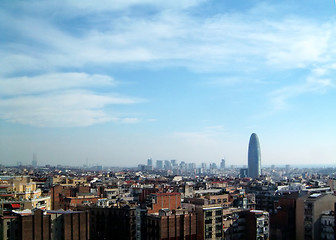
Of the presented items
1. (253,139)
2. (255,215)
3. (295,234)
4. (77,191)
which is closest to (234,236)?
(255,215)

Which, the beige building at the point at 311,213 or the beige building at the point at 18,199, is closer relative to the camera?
the beige building at the point at 18,199

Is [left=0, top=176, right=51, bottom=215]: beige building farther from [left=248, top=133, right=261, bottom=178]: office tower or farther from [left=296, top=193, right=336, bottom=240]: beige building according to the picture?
[left=248, top=133, right=261, bottom=178]: office tower

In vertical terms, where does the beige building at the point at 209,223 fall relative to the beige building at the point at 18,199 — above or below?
below

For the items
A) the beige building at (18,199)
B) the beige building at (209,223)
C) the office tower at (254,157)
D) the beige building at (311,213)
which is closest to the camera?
the beige building at (18,199)

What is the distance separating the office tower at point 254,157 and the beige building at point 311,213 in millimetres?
136721

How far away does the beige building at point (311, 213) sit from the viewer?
3628 centimetres

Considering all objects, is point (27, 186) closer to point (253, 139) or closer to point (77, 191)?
point (77, 191)

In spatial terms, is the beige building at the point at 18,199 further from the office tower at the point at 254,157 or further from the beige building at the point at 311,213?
the office tower at the point at 254,157

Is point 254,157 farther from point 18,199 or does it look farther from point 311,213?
point 18,199

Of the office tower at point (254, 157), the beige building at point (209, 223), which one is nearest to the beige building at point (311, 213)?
the beige building at point (209, 223)

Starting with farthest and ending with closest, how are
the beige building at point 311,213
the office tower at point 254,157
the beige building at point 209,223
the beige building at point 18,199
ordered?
the office tower at point 254,157 → the beige building at point 311,213 → the beige building at point 209,223 → the beige building at point 18,199

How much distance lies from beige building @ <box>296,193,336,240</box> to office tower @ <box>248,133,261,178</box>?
137 m

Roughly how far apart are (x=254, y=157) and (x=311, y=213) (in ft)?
462

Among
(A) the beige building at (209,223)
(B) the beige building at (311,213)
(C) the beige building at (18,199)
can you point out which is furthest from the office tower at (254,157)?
(A) the beige building at (209,223)
